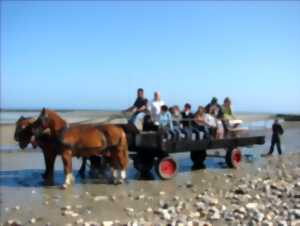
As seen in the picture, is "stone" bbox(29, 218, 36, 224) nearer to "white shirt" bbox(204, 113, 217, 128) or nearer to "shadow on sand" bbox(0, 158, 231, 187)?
"shadow on sand" bbox(0, 158, 231, 187)

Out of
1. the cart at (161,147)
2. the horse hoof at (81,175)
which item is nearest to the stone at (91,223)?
the cart at (161,147)

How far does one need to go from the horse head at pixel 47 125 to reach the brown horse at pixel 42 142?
18 centimetres

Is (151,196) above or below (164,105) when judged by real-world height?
below

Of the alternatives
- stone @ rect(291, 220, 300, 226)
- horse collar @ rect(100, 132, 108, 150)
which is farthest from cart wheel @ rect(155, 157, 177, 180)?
stone @ rect(291, 220, 300, 226)

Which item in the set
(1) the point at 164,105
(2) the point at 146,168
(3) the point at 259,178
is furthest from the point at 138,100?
(3) the point at 259,178

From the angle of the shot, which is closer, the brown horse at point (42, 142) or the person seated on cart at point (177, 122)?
the brown horse at point (42, 142)

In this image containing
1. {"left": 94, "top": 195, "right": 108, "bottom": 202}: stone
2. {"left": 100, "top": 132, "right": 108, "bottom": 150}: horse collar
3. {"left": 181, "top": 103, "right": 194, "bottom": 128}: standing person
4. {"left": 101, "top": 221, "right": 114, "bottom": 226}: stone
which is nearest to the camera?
{"left": 101, "top": 221, "right": 114, "bottom": 226}: stone

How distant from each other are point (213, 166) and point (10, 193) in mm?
7740

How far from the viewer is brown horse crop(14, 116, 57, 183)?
13.2 metres

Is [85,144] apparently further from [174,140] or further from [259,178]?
[259,178]

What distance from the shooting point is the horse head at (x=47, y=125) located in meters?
12.9

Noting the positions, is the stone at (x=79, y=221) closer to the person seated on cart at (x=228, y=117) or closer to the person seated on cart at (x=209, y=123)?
the person seated on cart at (x=209, y=123)

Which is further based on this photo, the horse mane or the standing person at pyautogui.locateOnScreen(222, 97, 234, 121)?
the standing person at pyautogui.locateOnScreen(222, 97, 234, 121)

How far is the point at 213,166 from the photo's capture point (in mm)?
17422
